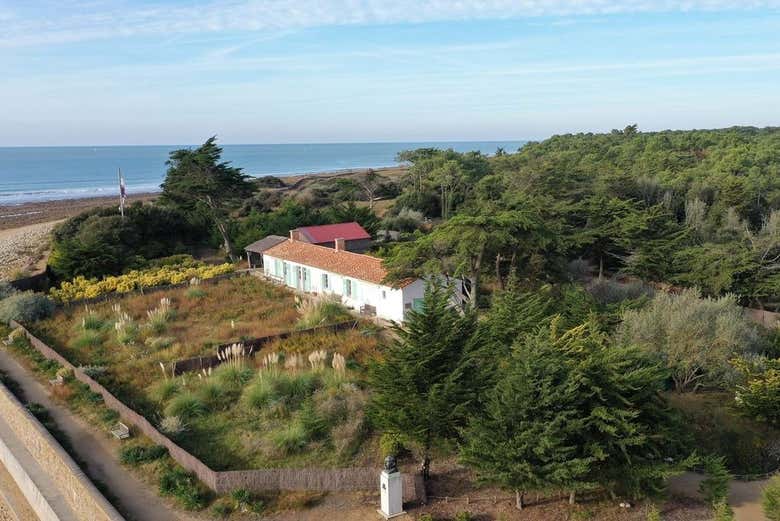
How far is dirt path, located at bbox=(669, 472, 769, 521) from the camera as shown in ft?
37.9

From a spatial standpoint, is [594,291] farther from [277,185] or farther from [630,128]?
[630,128]

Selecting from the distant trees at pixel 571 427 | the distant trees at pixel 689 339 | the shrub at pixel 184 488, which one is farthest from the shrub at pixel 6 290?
the distant trees at pixel 689 339

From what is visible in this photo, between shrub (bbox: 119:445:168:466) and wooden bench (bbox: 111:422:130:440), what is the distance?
80cm

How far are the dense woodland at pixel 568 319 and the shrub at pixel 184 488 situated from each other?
385 centimetres

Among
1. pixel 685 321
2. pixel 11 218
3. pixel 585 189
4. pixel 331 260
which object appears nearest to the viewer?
pixel 685 321

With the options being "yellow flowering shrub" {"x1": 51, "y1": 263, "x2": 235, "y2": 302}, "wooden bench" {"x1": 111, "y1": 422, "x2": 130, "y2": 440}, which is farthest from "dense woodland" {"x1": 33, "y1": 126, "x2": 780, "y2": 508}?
"wooden bench" {"x1": 111, "y1": 422, "x2": 130, "y2": 440}

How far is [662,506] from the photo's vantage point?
→ 39.1ft

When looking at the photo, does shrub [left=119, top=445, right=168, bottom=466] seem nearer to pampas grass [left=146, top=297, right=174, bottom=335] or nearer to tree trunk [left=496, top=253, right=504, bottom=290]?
pampas grass [left=146, top=297, right=174, bottom=335]

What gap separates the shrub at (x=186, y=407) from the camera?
15547mm

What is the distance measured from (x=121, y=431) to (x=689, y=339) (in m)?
15.7

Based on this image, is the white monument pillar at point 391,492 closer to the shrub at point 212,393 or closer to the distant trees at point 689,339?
the shrub at point 212,393

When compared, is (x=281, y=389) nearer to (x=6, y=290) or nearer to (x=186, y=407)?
(x=186, y=407)

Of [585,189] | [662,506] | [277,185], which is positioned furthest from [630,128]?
[662,506]

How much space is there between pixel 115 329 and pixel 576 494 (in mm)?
18133
